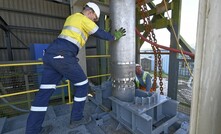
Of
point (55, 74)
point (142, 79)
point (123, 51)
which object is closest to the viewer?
point (55, 74)

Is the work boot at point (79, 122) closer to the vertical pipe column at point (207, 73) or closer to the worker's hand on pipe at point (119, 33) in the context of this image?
the worker's hand on pipe at point (119, 33)

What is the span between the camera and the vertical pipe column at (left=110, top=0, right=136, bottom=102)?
2039 millimetres

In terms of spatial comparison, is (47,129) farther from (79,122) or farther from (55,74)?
(55,74)

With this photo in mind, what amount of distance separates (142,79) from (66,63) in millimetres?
2296

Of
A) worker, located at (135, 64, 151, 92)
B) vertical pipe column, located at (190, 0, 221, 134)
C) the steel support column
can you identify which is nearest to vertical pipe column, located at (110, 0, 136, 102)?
worker, located at (135, 64, 151, 92)

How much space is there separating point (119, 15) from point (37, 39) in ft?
19.8

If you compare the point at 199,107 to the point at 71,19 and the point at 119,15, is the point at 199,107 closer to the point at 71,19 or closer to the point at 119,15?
the point at 119,15

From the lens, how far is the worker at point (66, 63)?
1.82 m

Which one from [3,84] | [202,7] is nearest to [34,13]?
[3,84]

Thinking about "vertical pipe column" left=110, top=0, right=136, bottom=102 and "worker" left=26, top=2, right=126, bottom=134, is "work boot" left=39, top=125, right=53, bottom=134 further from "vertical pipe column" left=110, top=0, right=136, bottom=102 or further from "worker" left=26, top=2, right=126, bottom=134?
"vertical pipe column" left=110, top=0, right=136, bottom=102

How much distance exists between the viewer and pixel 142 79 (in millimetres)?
3523

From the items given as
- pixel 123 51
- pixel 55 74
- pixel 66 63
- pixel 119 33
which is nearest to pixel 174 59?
pixel 123 51

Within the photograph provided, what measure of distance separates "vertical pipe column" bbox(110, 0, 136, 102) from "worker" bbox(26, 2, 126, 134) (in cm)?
14

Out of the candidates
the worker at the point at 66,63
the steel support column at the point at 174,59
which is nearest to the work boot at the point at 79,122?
the worker at the point at 66,63
